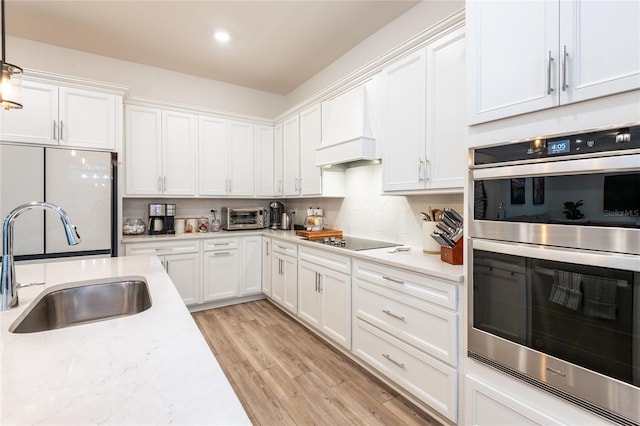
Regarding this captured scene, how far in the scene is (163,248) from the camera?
3387 millimetres

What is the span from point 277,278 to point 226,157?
67.5 inches

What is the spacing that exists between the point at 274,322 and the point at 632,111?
10.5ft

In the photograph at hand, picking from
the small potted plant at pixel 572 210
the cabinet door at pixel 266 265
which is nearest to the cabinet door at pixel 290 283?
the cabinet door at pixel 266 265

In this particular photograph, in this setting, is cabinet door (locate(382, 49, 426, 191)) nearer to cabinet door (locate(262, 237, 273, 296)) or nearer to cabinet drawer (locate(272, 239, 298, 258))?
cabinet drawer (locate(272, 239, 298, 258))

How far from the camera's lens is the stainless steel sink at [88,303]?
4.51ft

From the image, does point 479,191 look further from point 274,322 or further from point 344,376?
point 274,322

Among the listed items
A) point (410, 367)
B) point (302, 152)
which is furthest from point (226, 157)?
point (410, 367)

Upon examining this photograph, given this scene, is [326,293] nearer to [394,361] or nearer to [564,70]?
[394,361]

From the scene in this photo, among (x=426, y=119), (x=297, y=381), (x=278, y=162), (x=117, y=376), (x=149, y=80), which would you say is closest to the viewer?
(x=117, y=376)

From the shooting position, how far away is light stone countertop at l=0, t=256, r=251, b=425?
0.59 meters

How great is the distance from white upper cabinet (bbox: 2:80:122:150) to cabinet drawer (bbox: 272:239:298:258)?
198cm

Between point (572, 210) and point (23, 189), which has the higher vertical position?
point (23, 189)

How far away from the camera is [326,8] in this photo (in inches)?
105

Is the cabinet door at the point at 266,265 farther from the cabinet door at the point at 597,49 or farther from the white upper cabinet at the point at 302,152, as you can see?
the cabinet door at the point at 597,49
